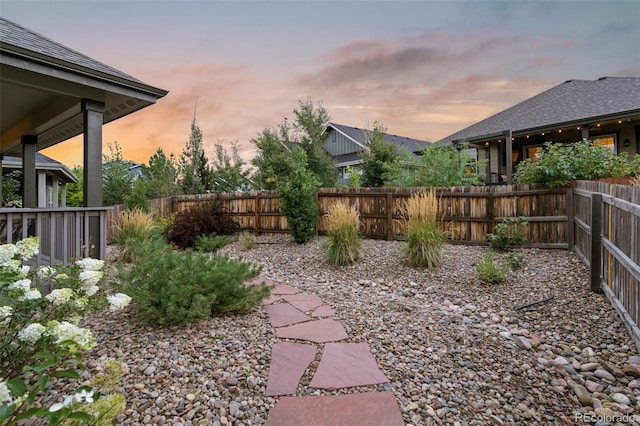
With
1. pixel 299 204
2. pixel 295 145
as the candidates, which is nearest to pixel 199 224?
pixel 299 204

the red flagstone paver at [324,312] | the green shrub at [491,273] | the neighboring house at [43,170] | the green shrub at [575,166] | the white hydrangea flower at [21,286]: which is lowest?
the red flagstone paver at [324,312]

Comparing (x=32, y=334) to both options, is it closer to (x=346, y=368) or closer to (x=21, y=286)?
(x=21, y=286)

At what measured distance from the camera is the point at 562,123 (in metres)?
8.77

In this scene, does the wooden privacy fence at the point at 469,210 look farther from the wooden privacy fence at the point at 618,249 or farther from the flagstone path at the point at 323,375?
the flagstone path at the point at 323,375

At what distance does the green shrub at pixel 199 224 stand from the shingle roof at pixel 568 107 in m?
7.80

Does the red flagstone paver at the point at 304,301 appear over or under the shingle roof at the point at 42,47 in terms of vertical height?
under

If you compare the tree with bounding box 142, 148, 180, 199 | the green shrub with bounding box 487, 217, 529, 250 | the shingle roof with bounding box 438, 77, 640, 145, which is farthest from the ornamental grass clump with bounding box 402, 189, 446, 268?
the tree with bounding box 142, 148, 180, 199

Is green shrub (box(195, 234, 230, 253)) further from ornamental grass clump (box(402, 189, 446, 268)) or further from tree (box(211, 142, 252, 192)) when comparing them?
tree (box(211, 142, 252, 192))

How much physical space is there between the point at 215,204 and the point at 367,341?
642cm

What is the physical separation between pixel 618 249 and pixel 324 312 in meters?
2.44

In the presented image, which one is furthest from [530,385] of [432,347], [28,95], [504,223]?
[28,95]

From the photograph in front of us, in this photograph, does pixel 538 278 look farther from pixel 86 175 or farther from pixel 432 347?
pixel 86 175

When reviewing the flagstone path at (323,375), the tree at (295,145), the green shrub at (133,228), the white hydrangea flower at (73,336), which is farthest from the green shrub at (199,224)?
the white hydrangea flower at (73,336)

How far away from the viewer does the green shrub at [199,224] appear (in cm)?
731
